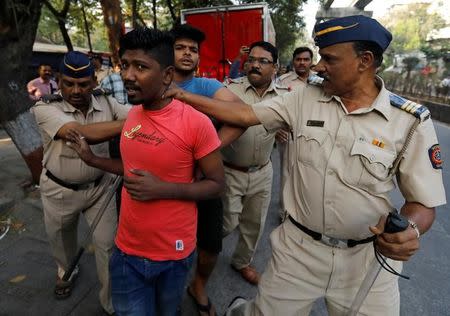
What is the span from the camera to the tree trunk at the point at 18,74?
3.77 meters

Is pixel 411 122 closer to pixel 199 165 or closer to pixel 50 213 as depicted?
pixel 199 165

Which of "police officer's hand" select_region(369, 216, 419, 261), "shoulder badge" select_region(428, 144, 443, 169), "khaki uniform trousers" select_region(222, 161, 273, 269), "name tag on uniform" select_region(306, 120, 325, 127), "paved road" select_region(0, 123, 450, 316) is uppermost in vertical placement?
"name tag on uniform" select_region(306, 120, 325, 127)

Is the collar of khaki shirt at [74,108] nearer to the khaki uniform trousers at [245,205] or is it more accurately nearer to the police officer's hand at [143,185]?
the police officer's hand at [143,185]

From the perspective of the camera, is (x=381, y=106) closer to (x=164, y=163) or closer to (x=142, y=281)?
(x=164, y=163)

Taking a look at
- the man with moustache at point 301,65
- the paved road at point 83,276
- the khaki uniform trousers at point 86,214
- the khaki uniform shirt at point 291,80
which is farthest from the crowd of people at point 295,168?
the man with moustache at point 301,65

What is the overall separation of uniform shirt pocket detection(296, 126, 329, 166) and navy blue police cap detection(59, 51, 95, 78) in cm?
141

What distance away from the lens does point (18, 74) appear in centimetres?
399

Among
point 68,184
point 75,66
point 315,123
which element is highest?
point 75,66

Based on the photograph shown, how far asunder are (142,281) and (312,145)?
114 centimetres

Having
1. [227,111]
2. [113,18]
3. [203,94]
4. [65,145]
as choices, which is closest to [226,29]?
[113,18]

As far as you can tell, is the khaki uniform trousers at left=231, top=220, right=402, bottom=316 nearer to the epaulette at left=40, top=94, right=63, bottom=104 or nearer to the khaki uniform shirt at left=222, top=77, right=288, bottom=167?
the khaki uniform shirt at left=222, top=77, right=288, bottom=167

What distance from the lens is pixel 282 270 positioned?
6.18 feet

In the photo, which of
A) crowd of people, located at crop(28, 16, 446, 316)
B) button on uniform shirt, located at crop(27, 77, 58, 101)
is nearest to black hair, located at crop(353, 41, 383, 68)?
crowd of people, located at crop(28, 16, 446, 316)

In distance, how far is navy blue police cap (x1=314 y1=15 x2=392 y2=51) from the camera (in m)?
1.54
